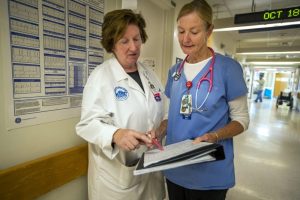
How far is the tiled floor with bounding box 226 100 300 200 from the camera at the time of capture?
2352 millimetres

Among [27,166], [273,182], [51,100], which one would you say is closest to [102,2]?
[51,100]

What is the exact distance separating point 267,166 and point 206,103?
2.77m

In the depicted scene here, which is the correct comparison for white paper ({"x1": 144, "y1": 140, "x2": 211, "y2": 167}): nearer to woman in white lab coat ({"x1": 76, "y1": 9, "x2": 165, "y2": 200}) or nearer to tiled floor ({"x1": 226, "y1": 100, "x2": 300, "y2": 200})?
woman in white lab coat ({"x1": 76, "y1": 9, "x2": 165, "y2": 200})

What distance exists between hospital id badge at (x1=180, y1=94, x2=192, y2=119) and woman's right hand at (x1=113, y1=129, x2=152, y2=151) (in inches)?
10.1

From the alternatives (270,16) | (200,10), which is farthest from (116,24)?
(270,16)

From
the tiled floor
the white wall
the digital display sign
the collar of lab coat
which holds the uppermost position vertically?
the digital display sign

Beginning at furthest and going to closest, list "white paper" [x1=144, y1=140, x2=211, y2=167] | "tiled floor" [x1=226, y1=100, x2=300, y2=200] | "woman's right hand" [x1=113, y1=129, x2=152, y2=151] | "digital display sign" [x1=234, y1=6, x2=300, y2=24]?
"digital display sign" [x1=234, y1=6, x2=300, y2=24] → "tiled floor" [x1=226, y1=100, x2=300, y2=200] → "woman's right hand" [x1=113, y1=129, x2=152, y2=151] → "white paper" [x1=144, y1=140, x2=211, y2=167]

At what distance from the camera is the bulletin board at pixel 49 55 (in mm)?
986

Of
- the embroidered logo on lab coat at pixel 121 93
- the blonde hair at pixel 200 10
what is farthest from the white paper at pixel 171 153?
the blonde hair at pixel 200 10

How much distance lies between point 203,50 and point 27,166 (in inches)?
42.1

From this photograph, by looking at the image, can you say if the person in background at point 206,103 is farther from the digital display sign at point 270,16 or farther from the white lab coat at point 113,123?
the digital display sign at point 270,16

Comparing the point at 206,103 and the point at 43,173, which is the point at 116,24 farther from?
the point at 43,173

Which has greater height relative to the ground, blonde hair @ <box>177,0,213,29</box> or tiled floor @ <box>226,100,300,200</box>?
blonde hair @ <box>177,0,213,29</box>

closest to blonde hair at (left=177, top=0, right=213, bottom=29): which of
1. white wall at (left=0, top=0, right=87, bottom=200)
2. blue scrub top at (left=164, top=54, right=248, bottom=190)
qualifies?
blue scrub top at (left=164, top=54, right=248, bottom=190)
